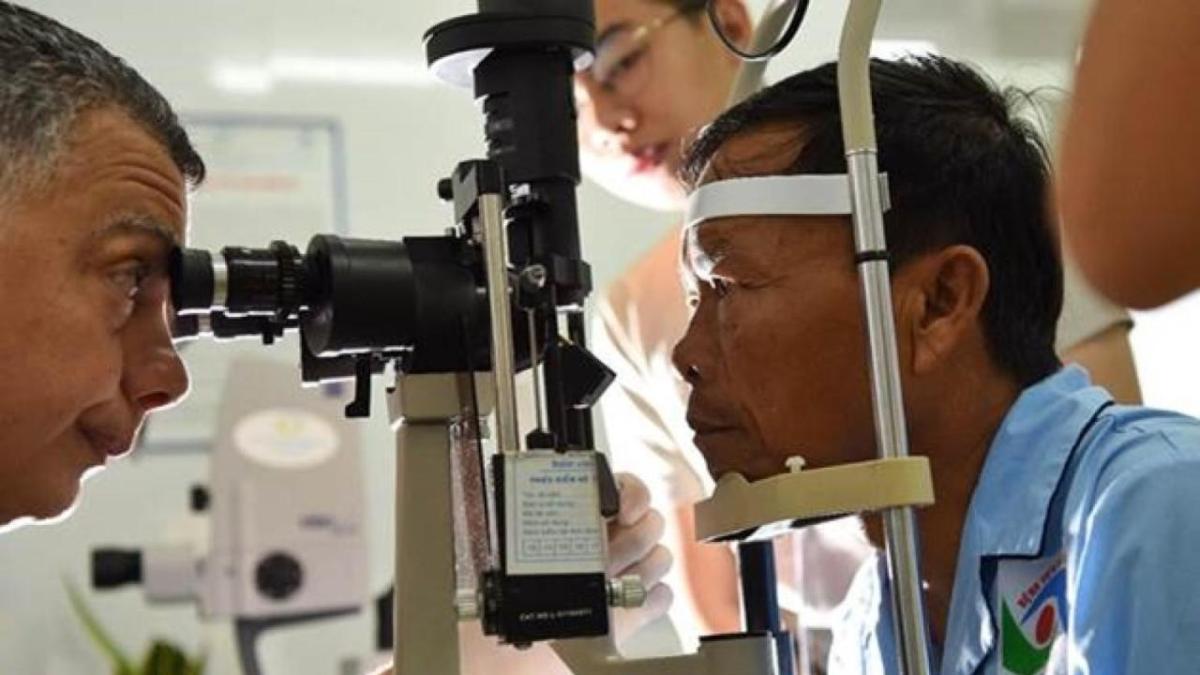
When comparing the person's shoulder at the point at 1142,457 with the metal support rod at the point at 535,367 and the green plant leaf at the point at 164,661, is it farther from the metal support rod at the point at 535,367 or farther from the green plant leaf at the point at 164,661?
the green plant leaf at the point at 164,661

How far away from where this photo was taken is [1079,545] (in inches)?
41.9

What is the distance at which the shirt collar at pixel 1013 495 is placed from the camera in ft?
3.76

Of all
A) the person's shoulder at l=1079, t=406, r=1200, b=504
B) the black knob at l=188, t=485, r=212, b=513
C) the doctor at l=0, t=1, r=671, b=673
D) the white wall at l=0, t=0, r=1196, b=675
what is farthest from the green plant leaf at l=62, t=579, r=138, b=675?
the person's shoulder at l=1079, t=406, r=1200, b=504

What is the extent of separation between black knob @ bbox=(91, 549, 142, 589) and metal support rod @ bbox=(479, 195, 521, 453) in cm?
218

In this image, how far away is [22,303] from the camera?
3.67ft

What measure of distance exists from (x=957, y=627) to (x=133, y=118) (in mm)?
772

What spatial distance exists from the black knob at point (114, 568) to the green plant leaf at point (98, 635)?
0.04 m

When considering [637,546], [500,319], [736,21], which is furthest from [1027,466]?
[736,21]

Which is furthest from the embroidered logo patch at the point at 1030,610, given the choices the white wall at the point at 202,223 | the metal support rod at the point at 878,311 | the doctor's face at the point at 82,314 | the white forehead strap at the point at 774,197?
the white wall at the point at 202,223

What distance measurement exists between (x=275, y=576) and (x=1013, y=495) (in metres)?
2.01

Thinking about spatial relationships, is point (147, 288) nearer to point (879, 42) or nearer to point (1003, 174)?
point (1003, 174)

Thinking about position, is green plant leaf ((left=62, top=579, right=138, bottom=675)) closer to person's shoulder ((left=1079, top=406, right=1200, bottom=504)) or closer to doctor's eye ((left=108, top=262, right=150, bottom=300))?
doctor's eye ((left=108, top=262, right=150, bottom=300))

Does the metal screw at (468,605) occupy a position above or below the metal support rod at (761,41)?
below

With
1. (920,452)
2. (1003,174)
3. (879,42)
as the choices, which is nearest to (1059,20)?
(879,42)
